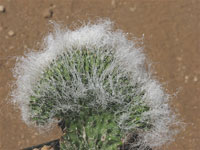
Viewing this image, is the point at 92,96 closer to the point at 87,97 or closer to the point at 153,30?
the point at 87,97

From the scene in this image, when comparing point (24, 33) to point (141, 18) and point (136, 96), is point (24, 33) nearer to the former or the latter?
point (141, 18)

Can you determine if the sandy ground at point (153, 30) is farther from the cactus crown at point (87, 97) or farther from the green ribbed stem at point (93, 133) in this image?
the green ribbed stem at point (93, 133)

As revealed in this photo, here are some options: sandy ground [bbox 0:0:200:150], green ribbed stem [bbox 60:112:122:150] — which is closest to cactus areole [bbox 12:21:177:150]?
green ribbed stem [bbox 60:112:122:150]

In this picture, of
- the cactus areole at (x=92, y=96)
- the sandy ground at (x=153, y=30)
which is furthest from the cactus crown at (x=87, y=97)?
the sandy ground at (x=153, y=30)

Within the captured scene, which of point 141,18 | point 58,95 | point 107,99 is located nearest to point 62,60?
point 58,95

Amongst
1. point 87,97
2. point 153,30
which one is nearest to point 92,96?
point 87,97

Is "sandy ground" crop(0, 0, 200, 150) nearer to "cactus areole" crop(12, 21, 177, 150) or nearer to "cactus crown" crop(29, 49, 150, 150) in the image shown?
"cactus areole" crop(12, 21, 177, 150)
